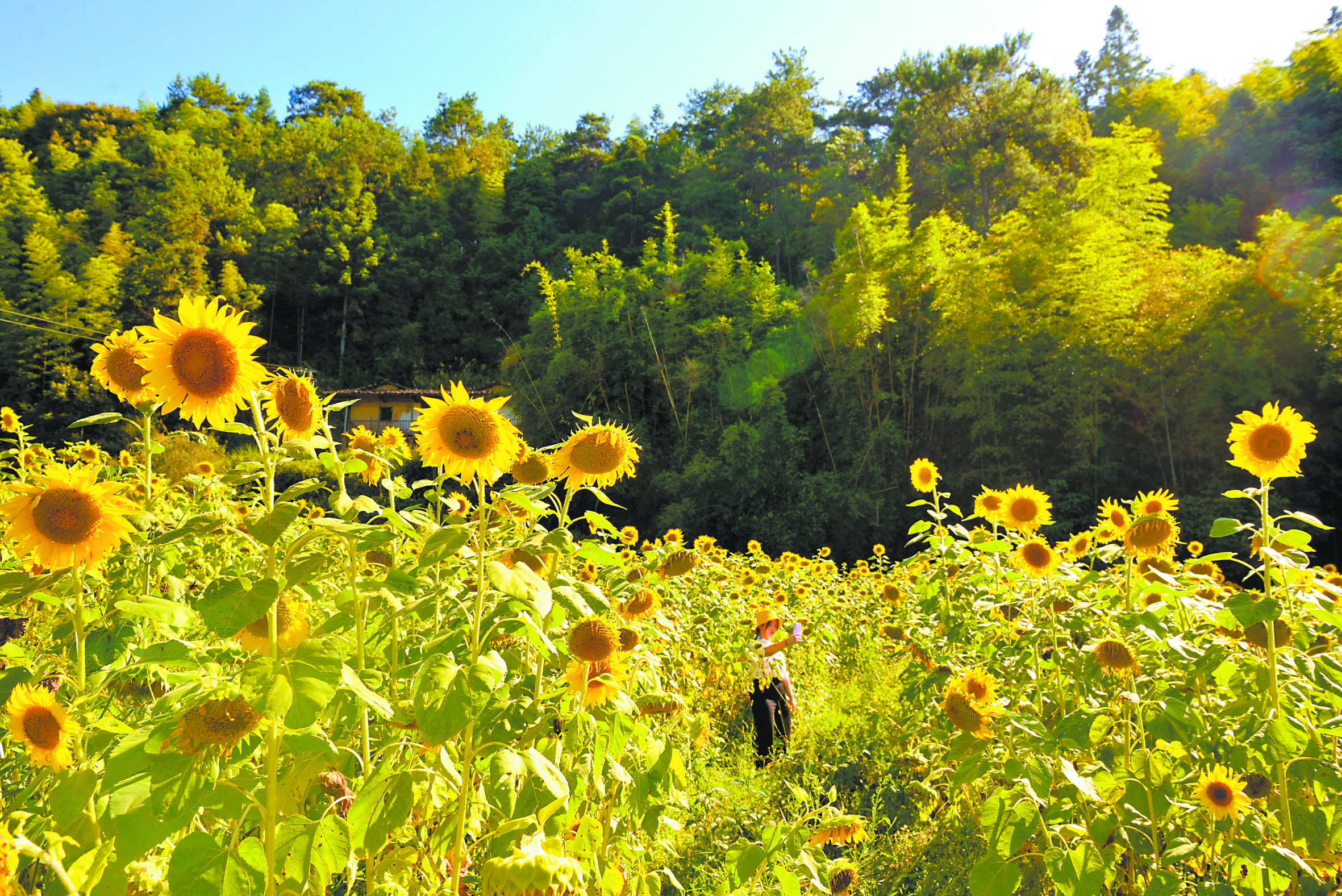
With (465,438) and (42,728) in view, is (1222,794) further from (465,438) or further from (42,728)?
(42,728)

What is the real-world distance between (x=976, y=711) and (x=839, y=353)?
361 inches

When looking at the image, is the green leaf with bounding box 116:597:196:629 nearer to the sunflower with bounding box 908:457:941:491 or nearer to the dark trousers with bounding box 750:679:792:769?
the dark trousers with bounding box 750:679:792:769

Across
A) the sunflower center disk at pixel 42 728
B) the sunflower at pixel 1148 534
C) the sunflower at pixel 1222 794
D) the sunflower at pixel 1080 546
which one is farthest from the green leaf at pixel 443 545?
the sunflower at pixel 1080 546

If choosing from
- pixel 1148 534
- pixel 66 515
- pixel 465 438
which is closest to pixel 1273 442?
pixel 1148 534

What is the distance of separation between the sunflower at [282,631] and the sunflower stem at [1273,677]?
1.55 m

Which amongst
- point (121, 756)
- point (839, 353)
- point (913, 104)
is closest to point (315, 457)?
point (121, 756)

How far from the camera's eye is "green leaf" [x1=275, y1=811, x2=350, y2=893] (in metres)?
0.79

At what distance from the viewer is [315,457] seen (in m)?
0.84

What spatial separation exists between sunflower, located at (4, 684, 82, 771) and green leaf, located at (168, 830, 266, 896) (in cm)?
→ 35

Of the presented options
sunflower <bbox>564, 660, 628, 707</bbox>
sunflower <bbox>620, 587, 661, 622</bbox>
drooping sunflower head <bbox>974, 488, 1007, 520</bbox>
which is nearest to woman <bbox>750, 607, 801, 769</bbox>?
drooping sunflower head <bbox>974, 488, 1007, 520</bbox>

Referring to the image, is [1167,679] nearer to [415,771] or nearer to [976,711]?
[976,711]

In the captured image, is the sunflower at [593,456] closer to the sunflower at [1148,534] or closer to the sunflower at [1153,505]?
the sunflower at [1148,534]

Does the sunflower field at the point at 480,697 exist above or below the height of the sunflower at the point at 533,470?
below

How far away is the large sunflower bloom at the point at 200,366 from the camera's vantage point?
98 centimetres
